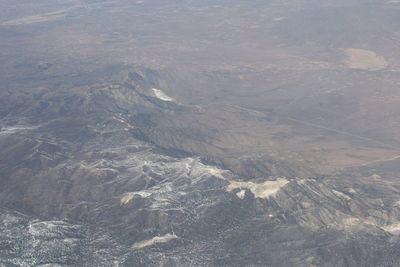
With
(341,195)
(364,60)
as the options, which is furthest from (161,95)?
(364,60)

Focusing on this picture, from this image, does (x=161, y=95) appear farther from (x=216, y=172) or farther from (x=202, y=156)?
(x=216, y=172)

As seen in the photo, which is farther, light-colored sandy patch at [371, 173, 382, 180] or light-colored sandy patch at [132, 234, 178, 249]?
light-colored sandy patch at [371, 173, 382, 180]

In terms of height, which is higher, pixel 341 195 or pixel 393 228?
pixel 393 228

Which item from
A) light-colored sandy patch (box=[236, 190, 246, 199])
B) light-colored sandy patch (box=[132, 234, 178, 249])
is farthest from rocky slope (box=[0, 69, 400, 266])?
light-colored sandy patch (box=[236, 190, 246, 199])

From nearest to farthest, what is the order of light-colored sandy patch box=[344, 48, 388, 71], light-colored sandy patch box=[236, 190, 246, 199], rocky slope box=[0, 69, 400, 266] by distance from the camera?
rocky slope box=[0, 69, 400, 266]
light-colored sandy patch box=[236, 190, 246, 199]
light-colored sandy patch box=[344, 48, 388, 71]

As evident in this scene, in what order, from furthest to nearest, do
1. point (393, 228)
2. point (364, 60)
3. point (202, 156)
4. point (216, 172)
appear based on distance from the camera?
point (364, 60) < point (202, 156) < point (216, 172) < point (393, 228)

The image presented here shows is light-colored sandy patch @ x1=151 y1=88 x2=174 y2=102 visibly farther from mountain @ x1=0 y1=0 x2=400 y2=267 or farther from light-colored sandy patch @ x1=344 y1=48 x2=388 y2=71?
light-colored sandy patch @ x1=344 y1=48 x2=388 y2=71

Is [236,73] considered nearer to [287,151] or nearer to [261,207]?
[287,151]

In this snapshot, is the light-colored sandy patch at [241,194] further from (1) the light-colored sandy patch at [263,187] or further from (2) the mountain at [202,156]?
(1) the light-colored sandy patch at [263,187]
